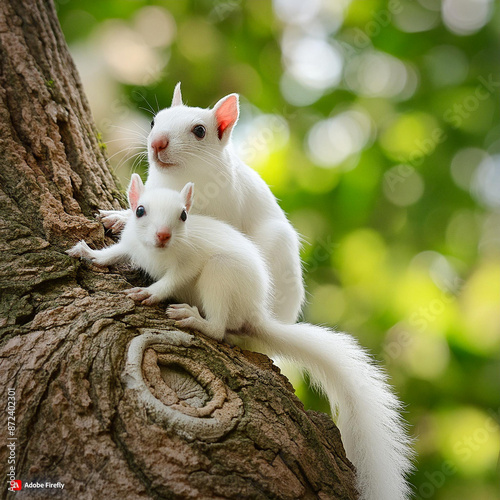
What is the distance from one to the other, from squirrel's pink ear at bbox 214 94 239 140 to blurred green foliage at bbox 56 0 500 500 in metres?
1.04

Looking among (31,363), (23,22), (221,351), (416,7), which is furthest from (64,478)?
(416,7)

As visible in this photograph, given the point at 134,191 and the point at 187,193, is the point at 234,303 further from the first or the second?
the point at 134,191

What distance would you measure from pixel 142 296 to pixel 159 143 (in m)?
1.22

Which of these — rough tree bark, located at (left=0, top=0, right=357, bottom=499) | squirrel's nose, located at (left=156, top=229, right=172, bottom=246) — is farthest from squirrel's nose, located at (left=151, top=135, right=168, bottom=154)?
squirrel's nose, located at (left=156, top=229, right=172, bottom=246)

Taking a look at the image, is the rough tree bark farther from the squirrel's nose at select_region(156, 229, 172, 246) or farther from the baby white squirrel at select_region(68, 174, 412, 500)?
the squirrel's nose at select_region(156, 229, 172, 246)

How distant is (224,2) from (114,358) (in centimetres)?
447

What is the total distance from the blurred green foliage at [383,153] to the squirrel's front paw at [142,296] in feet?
7.40

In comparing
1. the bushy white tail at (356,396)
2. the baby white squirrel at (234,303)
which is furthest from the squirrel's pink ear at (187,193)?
the bushy white tail at (356,396)

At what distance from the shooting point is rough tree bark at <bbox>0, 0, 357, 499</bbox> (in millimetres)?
2070

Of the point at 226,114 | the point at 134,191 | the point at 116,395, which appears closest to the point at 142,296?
the point at 116,395

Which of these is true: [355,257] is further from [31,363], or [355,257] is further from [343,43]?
[31,363]

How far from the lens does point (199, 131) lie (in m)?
3.81

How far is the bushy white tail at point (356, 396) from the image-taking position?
276 centimetres

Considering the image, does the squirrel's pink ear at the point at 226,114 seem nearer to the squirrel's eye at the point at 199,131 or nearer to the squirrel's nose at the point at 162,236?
the squirrel's eye at the point at 199,131
